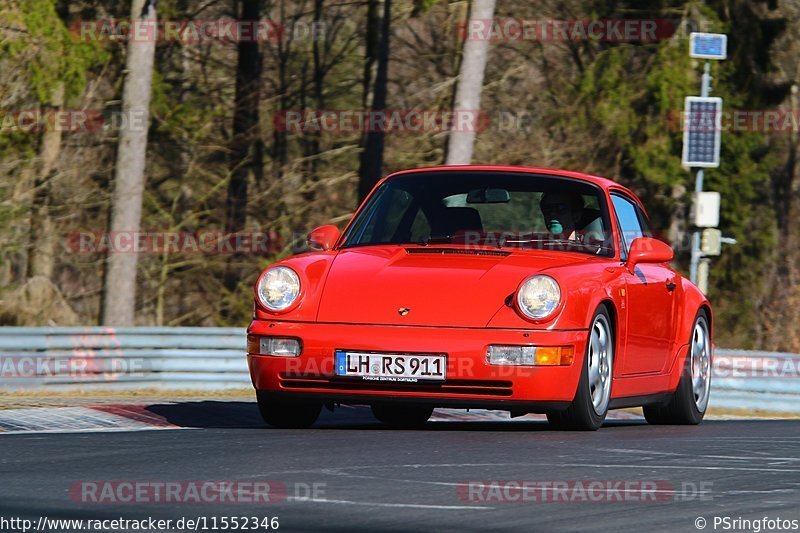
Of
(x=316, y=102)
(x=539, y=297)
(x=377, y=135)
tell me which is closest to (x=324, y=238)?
(x=539, y=297)

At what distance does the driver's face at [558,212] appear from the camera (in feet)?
31.5

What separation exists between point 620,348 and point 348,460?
8.69 ft

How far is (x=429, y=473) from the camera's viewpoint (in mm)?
6621

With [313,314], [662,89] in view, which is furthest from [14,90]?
[313,314]

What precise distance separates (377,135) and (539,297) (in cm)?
1949

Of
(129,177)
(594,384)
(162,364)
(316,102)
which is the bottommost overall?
(162,364)
